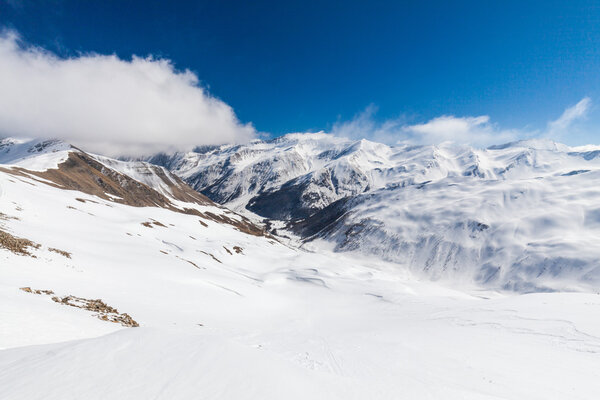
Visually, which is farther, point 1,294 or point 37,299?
point 37,299

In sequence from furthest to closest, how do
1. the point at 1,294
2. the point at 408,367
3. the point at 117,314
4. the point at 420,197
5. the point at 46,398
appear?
the point at 420,197
the point at 117,314
the point at 408,367
the point at 1,294
the point at 46,398

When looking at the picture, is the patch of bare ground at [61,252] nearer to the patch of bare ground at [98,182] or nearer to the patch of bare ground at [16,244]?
the patch of bare ground at [16,244]

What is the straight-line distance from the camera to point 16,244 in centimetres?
1780

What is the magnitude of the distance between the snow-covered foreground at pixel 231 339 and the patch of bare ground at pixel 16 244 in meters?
0.57

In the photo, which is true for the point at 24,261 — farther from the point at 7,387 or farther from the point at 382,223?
the point at 382,223

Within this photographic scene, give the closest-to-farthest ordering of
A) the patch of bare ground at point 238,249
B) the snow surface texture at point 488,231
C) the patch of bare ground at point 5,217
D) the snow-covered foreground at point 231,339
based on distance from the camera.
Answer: the snow-covered foreground at point 231,339
the patch of bare ground at point 5,217
the patch of bare ground at point 238,249
the snow surface texture at point 488,231

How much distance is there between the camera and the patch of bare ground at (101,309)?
492 inches

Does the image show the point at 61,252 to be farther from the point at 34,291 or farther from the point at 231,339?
the point at 231,339

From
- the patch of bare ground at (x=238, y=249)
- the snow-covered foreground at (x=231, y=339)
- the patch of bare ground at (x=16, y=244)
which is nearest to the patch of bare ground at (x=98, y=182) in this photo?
the patch of bare ground at (x=238, y=249)

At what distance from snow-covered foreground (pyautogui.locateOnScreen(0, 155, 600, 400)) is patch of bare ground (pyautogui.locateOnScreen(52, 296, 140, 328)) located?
0.56 meters

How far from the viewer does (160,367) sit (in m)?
6.23

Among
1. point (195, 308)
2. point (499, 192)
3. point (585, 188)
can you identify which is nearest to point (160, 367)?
point (195, 308)

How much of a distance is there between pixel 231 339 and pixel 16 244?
1506 centimetres

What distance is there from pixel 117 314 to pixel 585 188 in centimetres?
20225
